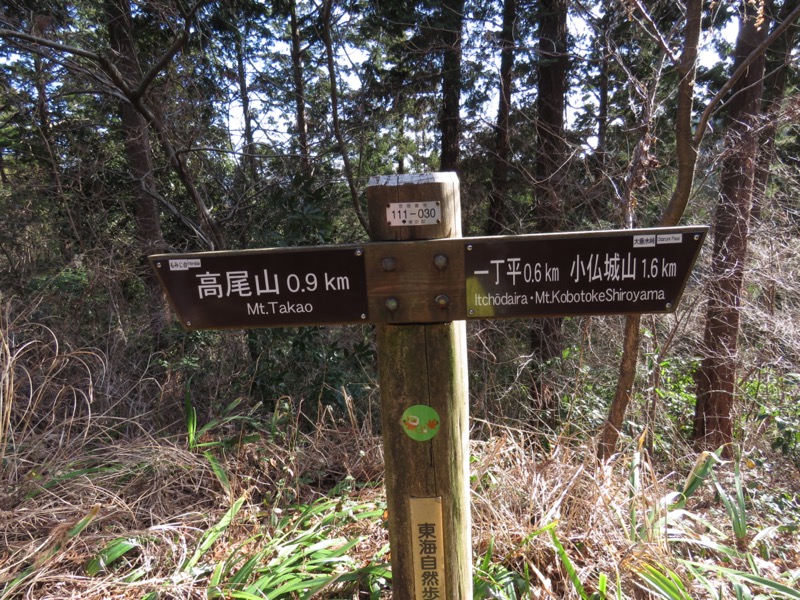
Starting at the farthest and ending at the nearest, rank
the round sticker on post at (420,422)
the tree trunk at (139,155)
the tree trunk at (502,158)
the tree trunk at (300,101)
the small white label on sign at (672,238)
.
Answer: the tree trunk at (502,158)
the tree trunk at (300,101)
the tree trunk at (139,155)
the round sticker on post at (420,422)
the small white label on sign at (672,238)

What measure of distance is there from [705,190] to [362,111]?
14.3ft

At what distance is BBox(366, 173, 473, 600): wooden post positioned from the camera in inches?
55.1

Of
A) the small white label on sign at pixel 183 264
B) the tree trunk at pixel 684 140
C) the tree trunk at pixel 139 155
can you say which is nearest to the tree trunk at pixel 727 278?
the tree trunk at pixel 684 140

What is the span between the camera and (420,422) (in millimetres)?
1485

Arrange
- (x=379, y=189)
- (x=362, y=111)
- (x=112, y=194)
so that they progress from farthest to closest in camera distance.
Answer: (x=112, y=194), (x=362, y=111), (x=379, y=189)

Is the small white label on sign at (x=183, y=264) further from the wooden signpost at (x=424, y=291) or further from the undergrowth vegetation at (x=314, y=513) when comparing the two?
the undergrowth vegetation at (x=314, y=513)

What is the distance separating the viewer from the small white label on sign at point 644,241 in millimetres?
1361

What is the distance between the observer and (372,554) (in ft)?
A: 7.22

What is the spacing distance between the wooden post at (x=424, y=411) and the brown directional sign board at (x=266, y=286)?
0.10 metres

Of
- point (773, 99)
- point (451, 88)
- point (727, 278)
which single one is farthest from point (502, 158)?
point (727, 278)

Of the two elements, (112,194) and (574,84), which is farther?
(574,84)

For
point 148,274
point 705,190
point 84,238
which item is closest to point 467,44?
point 705,190

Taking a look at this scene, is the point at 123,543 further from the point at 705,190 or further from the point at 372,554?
the point at 705,190

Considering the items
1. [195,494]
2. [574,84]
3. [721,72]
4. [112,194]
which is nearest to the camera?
[195,494]
